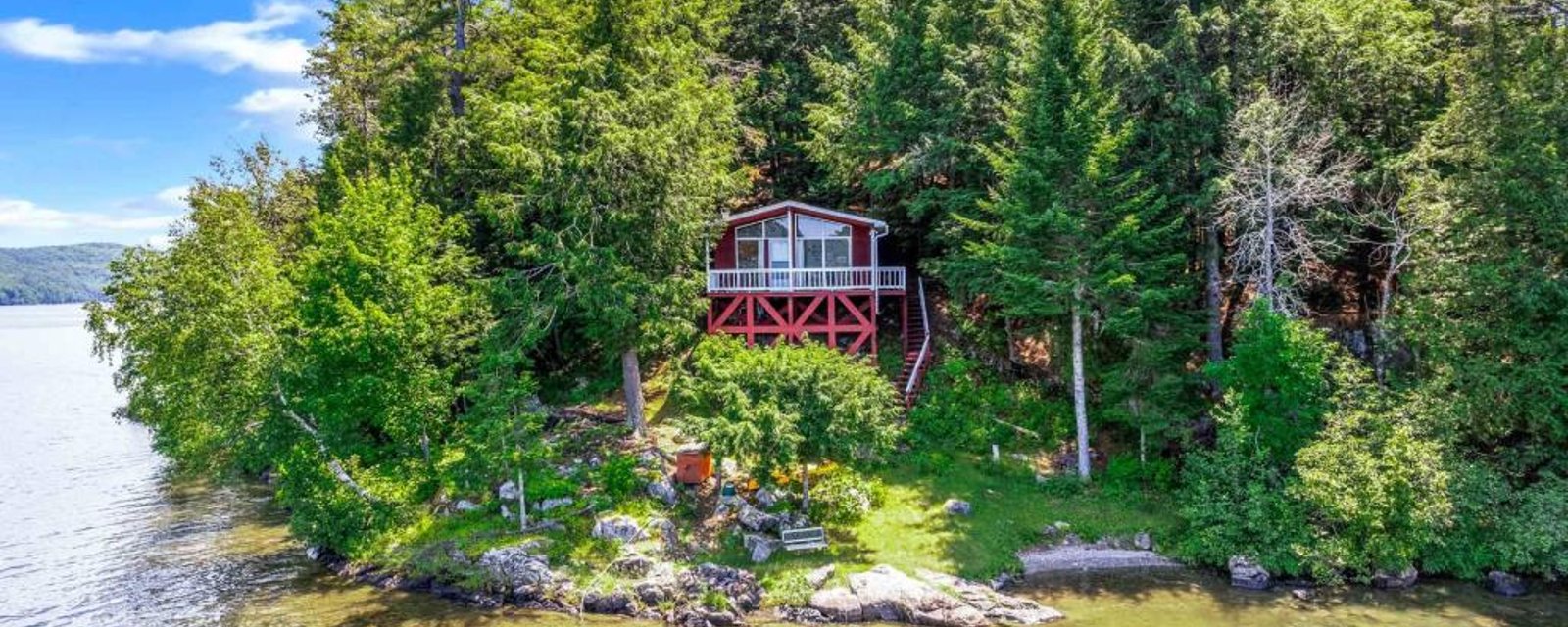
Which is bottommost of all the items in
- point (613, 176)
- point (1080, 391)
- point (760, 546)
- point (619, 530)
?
point (760, 546)

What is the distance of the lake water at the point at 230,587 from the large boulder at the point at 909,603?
6.23 ft

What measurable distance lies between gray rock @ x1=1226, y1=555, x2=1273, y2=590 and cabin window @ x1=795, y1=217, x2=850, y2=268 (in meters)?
A: 13.9

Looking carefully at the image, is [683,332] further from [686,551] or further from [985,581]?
[985,581]

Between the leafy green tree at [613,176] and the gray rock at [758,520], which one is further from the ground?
the leafy green tree at [613,176]

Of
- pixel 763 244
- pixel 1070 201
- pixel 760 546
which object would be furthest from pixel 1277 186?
pixel 760 546

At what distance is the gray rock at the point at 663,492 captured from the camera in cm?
1962

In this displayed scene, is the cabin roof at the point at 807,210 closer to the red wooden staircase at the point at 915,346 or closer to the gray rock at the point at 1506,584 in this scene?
the red wooden staircase at the point at 915,346

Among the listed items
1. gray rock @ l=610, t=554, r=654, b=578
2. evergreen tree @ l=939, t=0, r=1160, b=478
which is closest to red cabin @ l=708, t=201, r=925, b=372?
evergreen tree @ l=939, t=0, r=1160, b=478

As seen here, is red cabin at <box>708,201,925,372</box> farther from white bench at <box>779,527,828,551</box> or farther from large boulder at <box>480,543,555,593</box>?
large boulder at <box>480,543,555,593</box>

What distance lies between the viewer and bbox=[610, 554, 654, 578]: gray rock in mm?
17500

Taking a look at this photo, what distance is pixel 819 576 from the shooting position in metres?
17.1

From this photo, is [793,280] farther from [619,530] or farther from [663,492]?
[619,530]

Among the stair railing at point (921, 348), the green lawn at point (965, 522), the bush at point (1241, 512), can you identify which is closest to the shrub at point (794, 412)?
the green lawn at point (965, 522)

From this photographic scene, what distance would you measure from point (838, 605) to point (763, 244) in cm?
1374
